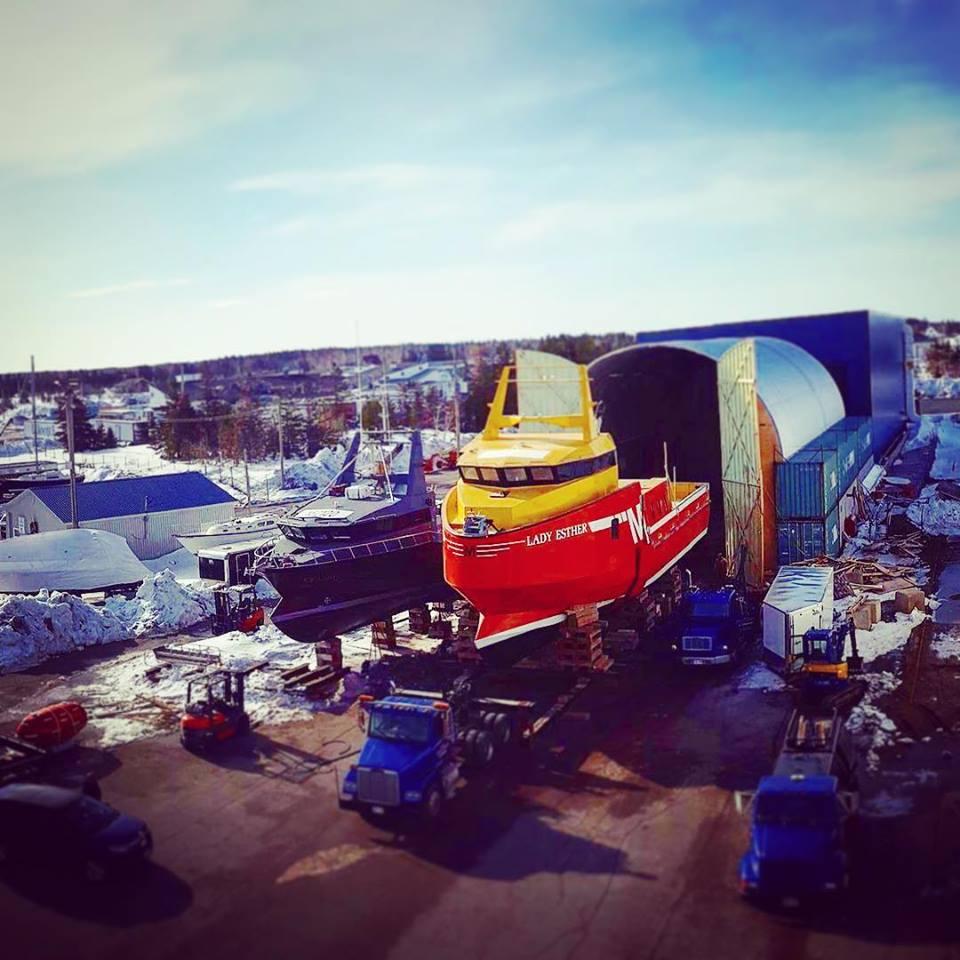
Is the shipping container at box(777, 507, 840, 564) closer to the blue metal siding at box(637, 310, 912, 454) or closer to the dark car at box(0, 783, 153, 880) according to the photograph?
the blue metal siding at box(637, 310, 912, 454)

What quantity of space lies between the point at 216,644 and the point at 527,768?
42.8 feet

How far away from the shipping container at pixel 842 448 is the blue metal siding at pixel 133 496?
27211 millimetres

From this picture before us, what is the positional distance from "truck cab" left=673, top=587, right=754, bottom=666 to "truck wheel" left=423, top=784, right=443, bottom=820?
9406 mm

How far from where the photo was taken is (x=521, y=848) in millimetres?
15742

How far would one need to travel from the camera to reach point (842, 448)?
38031mm

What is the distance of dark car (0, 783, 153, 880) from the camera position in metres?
15.2

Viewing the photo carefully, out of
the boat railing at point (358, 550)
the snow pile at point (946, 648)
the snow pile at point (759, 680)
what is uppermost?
the boat railing at point (358, 550)

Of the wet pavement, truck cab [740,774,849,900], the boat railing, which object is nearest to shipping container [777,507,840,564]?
the wet pavement

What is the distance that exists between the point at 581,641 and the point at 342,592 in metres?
6.97

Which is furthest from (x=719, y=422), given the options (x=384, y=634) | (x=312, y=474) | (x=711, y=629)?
(x=312, y=474)

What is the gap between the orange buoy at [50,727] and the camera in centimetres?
2044

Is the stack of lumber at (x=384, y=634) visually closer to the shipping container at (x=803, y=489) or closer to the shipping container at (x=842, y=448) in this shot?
the shipping container at (x=803, y=489)

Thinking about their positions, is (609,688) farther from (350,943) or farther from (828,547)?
(828,547)

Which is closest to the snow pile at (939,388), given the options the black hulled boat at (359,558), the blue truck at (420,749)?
the black hulled boat at (359,558)
